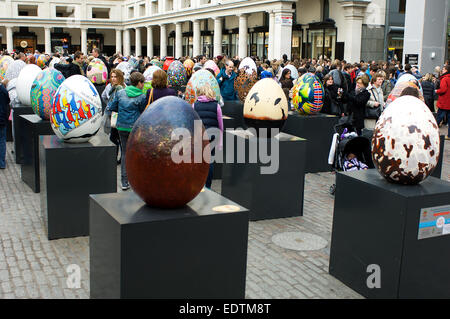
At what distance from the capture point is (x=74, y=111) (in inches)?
256

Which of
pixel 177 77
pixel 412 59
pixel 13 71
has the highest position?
pixel 412 59

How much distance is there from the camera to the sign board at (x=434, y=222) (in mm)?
4664

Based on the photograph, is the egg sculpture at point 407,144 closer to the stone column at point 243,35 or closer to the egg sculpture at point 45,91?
the egg sculpture at point 45,91

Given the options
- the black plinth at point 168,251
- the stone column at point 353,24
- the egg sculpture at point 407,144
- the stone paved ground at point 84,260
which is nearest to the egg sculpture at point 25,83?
the stone paved ground at point 84,260

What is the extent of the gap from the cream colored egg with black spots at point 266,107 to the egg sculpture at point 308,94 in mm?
2622

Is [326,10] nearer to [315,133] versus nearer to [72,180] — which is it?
[315,133]

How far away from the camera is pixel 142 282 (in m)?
3.74

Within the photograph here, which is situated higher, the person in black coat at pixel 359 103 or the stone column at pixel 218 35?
the stone column at pixel 218 35

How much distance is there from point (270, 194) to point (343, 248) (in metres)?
2.27

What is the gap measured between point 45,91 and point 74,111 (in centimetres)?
189

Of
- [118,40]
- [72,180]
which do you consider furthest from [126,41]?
[72,180]

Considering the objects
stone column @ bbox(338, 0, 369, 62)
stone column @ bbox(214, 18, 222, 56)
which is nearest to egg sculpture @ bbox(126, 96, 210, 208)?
stone column @ bbox(338, 0, 369, 62)

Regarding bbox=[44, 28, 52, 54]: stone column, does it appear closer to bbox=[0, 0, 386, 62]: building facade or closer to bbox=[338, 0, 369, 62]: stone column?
bbox=[0, 0, 386, 62]: building facade
